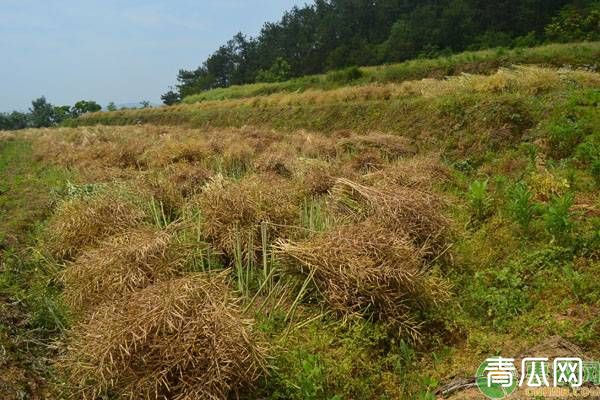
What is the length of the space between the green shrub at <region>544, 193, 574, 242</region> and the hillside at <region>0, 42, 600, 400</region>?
2cm

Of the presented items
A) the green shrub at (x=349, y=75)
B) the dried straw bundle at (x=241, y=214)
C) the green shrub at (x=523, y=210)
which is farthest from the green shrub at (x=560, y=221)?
the green shrub at (x=349, y=75)

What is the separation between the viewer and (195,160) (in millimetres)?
10273

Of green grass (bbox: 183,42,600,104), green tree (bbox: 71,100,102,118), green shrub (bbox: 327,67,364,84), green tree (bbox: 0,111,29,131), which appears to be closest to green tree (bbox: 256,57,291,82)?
green grass (bbox: 183,42,600,104)

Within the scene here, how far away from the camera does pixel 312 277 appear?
4.18 m

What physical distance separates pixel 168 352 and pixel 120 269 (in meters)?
1.31

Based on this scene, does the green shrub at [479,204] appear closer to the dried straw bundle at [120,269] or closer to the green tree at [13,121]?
the dried straw bundle at [120,269]

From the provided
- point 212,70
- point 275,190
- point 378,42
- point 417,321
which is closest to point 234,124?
point 275,190

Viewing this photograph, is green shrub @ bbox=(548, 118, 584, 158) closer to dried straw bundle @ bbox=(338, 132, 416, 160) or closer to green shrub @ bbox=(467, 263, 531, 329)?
dried straw bundle @ bbox=(338, 132, 416, 160)

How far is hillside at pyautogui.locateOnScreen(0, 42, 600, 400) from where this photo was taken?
128 inches

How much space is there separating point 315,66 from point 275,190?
156 ft

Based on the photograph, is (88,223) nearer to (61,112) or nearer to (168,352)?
(168,352)

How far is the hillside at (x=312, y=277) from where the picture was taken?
128 inches

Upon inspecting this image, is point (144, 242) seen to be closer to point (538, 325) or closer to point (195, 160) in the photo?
point (538, 325)

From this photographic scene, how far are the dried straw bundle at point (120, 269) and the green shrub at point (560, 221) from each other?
3.79m
